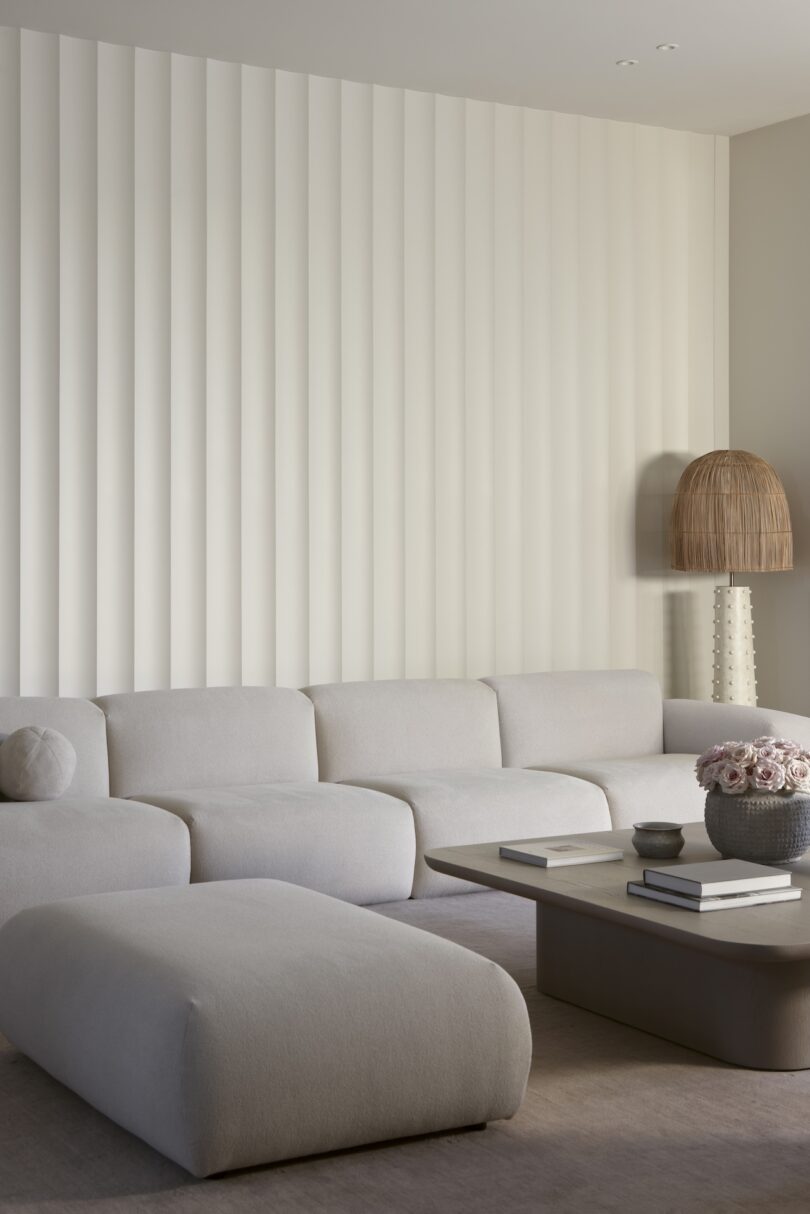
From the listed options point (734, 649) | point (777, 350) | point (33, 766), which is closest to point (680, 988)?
point (33, 766)

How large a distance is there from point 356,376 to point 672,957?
293 centimetres

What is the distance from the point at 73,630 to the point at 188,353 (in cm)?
105

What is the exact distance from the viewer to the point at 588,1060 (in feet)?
10.5

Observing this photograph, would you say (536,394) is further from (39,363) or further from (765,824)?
(765,824)

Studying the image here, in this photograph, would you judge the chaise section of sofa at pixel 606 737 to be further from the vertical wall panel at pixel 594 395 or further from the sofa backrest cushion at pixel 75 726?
the sofa backrest cushion at pixel 75 726

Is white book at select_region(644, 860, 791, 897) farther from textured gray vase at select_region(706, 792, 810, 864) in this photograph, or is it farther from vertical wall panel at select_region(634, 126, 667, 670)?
vertical wall panel at select_region(634, 126, 667, 670)

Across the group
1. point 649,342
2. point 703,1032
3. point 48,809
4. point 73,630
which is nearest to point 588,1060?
point 703,1032

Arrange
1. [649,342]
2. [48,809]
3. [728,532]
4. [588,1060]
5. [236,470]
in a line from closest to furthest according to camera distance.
Answer: [588,1060], [48,809], [236,470], [728,532], [649,342]

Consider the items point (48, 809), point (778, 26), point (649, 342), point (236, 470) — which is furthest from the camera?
point (649, 342)

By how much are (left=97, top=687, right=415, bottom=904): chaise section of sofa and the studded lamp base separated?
1792 mm

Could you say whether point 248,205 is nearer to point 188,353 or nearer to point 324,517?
point 188,353

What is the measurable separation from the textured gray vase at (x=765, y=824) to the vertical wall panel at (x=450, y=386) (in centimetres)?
241

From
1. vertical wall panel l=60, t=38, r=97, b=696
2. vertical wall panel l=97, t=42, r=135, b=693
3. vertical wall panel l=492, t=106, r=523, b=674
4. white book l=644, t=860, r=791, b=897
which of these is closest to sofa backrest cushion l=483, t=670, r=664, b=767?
→ vertical wall panel l=492, t=106, r=523, b=674

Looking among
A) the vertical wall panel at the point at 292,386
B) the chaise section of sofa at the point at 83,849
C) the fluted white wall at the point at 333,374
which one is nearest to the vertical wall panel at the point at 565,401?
the fluted white wall at the point at 333,374
